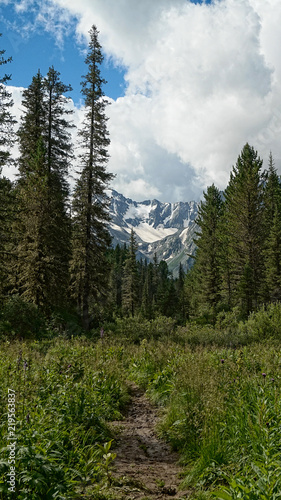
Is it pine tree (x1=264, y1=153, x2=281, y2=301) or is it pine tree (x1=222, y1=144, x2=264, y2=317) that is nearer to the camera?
pine tree (x1=222, y1=144, x2=264, y2=317)

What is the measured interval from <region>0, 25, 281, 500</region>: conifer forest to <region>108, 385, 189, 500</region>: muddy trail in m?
0.03

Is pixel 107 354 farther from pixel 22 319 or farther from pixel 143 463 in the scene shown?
pixel 22 319

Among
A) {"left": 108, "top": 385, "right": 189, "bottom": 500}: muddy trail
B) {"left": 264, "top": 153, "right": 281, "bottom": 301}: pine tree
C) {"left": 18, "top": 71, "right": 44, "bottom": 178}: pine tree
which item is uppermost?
{"left": 18, "top": 71, "right": 44, "bottom": 178}: pine tree

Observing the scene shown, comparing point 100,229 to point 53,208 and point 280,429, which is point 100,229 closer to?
point 53,208

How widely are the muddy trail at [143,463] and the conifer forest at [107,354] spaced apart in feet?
0.09

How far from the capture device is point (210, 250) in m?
39.5

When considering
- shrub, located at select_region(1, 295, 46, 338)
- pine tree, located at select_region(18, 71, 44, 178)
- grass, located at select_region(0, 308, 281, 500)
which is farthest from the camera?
pine tree, located at select_region(18, 71, 44, 178)

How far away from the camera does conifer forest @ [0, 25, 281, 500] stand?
3.21 m

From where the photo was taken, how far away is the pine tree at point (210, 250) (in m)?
39.0

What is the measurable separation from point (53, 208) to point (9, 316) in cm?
799

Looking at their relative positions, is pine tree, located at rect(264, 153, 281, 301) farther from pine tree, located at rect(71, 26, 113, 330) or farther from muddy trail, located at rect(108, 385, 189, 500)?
muddy trail, located at rect(108, 385, 189, 500)

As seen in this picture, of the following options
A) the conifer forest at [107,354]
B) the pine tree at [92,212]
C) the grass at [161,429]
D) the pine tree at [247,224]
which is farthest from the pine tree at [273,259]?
the grass at [161,429]

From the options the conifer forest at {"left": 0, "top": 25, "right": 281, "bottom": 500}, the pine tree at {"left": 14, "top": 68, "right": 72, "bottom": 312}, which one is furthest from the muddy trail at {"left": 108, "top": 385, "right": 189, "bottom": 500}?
the pine tree at {"left": 14, "top": 68, "right": 72, "bottom": 312}

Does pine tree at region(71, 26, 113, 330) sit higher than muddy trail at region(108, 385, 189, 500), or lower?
higher
